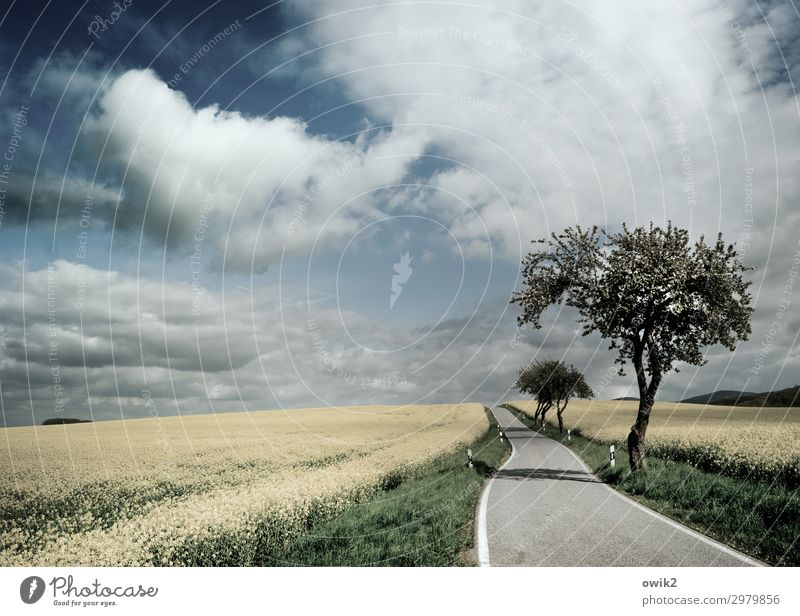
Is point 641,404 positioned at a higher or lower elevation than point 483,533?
higher

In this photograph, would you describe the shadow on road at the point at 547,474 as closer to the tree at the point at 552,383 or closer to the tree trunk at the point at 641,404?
the tree trunk at the point at 641,404

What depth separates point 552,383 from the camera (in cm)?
5294

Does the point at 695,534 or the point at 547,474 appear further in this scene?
the point at 547,474

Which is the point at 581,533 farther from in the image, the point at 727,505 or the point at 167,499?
the point at 167,499

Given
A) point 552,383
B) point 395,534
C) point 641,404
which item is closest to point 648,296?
point 641,404

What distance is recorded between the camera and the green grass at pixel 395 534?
26.3 feet

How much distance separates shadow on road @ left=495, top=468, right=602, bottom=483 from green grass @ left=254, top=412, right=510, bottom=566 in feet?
17.0

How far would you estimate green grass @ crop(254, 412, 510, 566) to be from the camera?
8.02 meters

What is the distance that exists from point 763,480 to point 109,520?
55.5ft

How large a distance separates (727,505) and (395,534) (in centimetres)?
764

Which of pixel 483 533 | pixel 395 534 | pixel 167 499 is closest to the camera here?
pixel 395 534

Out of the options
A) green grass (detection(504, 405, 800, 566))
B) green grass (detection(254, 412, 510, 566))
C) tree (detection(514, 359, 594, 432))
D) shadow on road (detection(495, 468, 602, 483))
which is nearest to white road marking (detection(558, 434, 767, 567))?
green grass (detection(504, 405, 800, 566))
